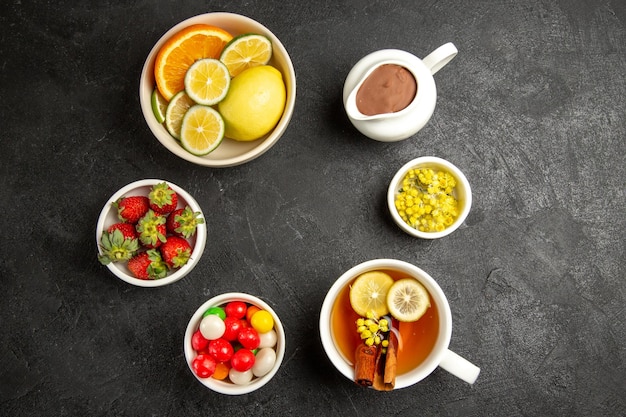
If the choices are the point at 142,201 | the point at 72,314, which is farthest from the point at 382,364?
the point at 72,314

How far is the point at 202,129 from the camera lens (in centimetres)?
144

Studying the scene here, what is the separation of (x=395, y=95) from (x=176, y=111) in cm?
52

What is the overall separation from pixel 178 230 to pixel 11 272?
51cm

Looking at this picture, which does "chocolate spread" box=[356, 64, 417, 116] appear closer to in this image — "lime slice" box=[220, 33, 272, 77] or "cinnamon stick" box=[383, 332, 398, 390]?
"lime slice" box=[220, 33, 272, 77]

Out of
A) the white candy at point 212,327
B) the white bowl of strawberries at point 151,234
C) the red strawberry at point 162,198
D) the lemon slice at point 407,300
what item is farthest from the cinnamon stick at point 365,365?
the red strawberry at point 162,198

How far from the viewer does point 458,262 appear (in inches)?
62.5

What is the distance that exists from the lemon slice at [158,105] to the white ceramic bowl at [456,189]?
585mm

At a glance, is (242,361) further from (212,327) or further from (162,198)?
(162,198)

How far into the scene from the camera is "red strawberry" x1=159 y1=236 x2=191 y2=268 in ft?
4.72

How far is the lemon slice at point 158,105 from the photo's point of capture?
146 centimetres

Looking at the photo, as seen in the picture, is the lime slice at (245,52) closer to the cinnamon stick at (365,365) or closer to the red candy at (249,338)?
the red candy at (249,338)

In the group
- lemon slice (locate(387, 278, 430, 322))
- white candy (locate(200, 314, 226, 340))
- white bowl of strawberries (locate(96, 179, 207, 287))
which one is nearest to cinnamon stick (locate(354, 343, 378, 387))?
lemon slice (locate(387, 278, 430, 322))

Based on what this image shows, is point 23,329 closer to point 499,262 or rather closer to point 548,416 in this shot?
point 499,262

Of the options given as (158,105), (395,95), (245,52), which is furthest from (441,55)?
(158,105)
